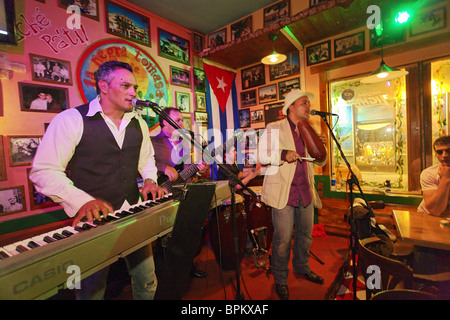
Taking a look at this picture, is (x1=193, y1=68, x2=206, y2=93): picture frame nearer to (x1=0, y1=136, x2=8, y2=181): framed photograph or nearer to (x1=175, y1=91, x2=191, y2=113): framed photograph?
(x1=175, y1=91, x2=191, y2=113): framed photograph

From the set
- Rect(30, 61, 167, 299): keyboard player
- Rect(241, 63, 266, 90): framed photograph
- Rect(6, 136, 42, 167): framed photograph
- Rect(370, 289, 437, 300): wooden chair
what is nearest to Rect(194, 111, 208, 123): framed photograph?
Rect(241, 63, 266, 90): framed photograph

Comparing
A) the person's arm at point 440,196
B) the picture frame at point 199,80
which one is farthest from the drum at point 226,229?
the picture frame at point 199,80

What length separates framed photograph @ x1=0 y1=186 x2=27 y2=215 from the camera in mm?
2178

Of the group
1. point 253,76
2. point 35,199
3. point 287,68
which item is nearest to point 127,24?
point 253,76

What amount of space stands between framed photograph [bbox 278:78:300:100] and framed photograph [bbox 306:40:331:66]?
15.3 inches

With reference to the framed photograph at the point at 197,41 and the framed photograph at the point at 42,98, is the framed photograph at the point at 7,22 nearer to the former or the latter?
the framed photograph at the point at 42,98

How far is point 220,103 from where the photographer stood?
471cm

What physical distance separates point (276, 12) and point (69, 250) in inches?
171

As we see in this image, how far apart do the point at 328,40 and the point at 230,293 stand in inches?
170

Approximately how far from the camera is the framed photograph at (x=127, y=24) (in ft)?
10.0

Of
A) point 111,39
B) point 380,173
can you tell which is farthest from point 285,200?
point 111,39

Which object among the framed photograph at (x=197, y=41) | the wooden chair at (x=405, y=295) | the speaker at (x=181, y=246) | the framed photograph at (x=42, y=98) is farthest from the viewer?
the framed photograph at (x=197, y=41)

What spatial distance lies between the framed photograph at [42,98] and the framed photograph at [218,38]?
9.66ft
